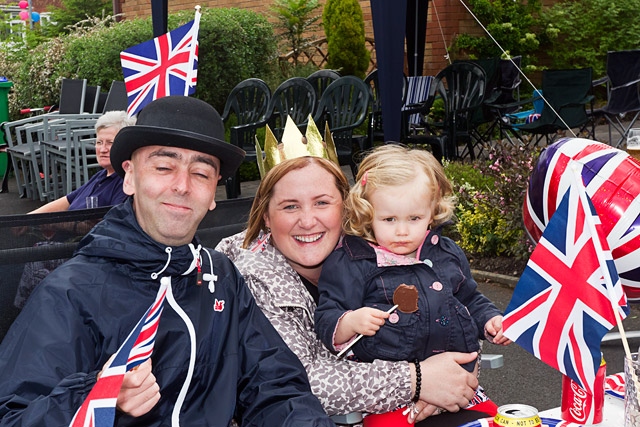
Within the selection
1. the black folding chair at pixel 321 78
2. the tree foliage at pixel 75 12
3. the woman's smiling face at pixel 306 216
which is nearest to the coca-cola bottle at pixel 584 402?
the woman's smiling face at pixel 306 216

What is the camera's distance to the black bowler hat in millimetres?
2240

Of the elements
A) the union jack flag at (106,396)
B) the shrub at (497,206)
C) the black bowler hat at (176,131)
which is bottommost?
the shrub at (497,206)

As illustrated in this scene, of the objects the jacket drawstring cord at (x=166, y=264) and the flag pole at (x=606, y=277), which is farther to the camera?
the jacket drawstring cord at (x=166, y=264)

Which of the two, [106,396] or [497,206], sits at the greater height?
[106,396]

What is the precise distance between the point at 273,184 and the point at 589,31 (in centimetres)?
1699

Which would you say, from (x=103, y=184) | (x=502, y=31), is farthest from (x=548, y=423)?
(x=502, y=31)

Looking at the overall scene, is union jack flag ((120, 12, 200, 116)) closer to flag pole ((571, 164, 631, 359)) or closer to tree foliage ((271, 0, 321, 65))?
flag pole ((571, 164, 631, 359))

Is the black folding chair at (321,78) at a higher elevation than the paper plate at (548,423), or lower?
lower

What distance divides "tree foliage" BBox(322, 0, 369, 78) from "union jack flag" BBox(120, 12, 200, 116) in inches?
417

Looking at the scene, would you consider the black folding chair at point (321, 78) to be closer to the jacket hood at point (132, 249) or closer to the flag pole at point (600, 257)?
the jacket hood at point (132, 249)

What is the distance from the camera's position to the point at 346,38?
51.7ft

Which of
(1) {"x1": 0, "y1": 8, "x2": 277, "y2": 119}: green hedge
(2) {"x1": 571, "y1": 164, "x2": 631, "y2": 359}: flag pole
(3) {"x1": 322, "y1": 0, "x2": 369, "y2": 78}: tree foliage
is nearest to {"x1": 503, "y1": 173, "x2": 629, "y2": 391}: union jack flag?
(2) {"x1": 571, "y1": 164, "x2": 631, "y2": 359}: flag pole

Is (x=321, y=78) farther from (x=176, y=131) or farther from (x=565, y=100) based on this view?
(x=176, y=131)

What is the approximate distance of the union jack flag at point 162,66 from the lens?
5.11m
